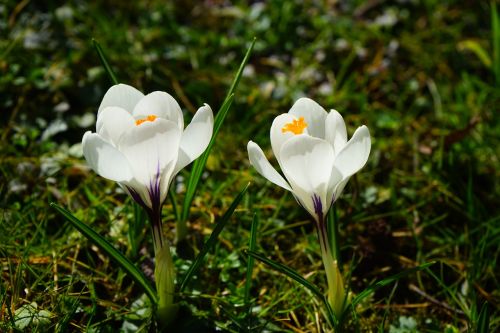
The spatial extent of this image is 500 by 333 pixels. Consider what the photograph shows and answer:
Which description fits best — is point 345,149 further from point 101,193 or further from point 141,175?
point 101,193

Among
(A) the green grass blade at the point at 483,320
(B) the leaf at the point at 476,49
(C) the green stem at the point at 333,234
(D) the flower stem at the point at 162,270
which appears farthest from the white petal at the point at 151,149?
(B) the leaf at the point at 476,49

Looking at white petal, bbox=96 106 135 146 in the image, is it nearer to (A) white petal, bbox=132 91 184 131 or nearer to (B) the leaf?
(A) white petal, bbox=132 91 184 131

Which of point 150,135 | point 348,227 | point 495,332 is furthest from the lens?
point 348,227

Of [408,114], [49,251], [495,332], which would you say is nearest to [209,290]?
[49,251]

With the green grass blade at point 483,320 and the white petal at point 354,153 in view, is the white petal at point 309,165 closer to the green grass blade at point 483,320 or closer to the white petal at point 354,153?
the white petal at point 354,153

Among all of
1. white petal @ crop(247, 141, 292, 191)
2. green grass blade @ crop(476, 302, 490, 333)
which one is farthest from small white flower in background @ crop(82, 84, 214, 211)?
green grass blade @ crop(476, 302, 490, 333)

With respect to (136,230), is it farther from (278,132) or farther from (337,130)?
(337,130)

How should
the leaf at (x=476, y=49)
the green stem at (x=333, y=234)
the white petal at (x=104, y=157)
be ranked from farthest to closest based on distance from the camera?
the leaf at (x=476, y=49) < the green stem at (x=333, y=234) < the white petal at (x=104, y=157)
